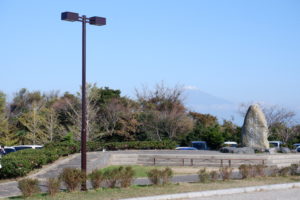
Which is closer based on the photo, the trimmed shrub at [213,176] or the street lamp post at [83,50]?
the street lamp post at [83,50]

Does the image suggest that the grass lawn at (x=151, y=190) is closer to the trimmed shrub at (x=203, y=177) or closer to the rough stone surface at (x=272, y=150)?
the trimmed shrub at (x=203, y=177)

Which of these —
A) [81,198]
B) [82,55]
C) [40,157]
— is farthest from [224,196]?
[40,157]

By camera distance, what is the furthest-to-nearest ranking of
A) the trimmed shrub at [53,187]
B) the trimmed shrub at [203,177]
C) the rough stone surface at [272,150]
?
1. the rough stone surface at [272,150]
2. the trimmed shrub at [203,177]
3. the trimmed shrub at [53,187]

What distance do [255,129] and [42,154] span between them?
1372cm

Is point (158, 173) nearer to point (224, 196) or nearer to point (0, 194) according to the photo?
point (224, 196)

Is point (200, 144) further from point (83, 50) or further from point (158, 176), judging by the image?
point (83, 50)

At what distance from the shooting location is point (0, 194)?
15930 mm

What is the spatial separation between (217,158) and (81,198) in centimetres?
1449

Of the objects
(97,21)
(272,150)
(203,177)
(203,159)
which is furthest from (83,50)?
(272,150)

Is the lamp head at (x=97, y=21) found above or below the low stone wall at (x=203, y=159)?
above

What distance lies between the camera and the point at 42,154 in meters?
24.2

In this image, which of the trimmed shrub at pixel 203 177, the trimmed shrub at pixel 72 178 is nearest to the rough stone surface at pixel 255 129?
the trimmed shrub at pixel 203 177

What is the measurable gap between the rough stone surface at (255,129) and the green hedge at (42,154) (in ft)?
21.6

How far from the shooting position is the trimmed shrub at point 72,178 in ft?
48.2
